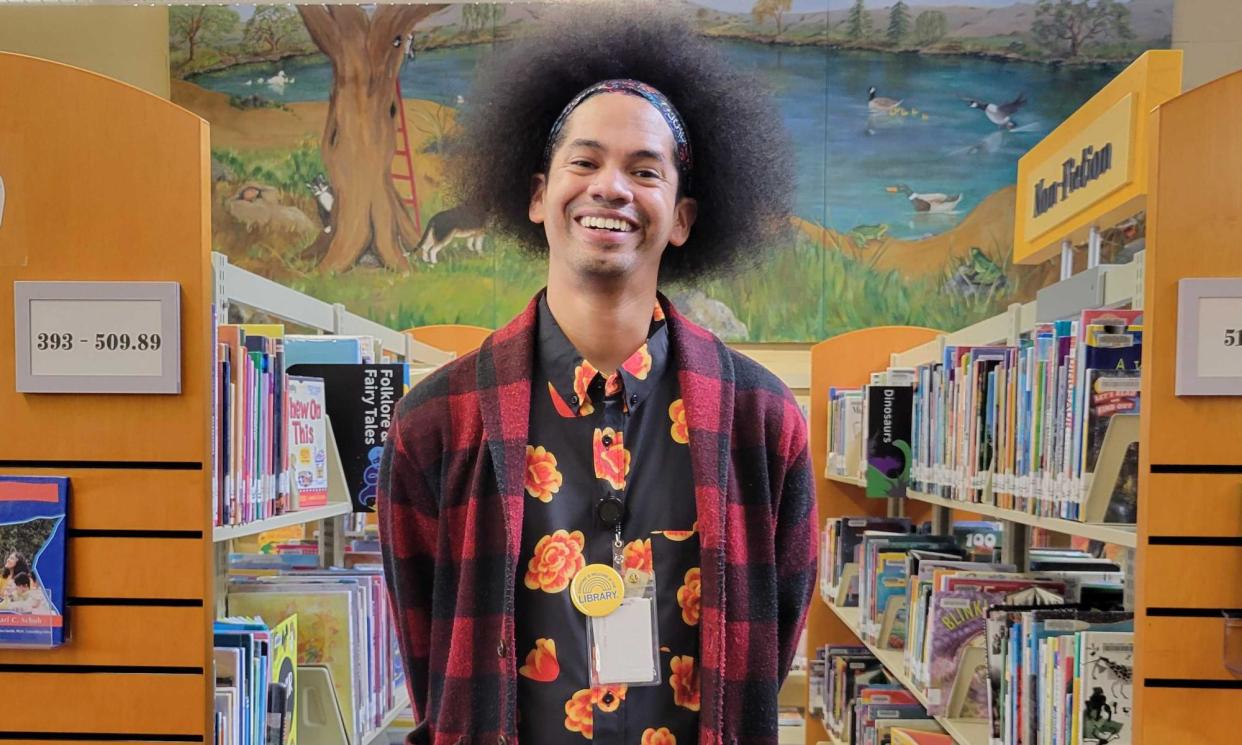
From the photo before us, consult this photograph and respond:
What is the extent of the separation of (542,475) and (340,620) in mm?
1028

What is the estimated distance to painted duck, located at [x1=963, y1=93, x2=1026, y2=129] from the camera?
5.19 m

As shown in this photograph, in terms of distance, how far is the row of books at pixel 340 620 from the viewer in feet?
6.45

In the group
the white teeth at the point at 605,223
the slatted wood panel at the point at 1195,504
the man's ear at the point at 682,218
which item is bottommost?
the slatted wood panel at the point at 1195,504

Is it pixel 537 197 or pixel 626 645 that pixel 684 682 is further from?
pixel 537 197

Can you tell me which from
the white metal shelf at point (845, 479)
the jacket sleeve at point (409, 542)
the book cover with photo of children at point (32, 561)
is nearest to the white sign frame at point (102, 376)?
the book cover with photo of children at point (32, 561)

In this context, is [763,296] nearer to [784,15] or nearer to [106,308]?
[784,15]

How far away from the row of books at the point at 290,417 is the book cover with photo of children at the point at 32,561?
0.25 metres

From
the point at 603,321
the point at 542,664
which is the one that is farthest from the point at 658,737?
the point at 603,321

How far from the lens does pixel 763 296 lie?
5.30 m

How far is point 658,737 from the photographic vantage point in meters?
1.27

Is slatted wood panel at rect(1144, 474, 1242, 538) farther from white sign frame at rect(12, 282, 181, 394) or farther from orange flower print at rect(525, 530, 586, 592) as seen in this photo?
white sign frame at rect(12, 282, 181, 394)

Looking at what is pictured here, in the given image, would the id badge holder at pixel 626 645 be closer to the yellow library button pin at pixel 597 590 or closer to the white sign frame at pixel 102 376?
the yellow library button pin at pixel 597 590

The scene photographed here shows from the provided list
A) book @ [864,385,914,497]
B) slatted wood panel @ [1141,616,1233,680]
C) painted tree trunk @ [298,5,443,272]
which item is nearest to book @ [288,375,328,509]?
slatted wood panel @ [1141,616,1233,680]

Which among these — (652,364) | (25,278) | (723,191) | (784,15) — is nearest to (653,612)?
(652,364)
